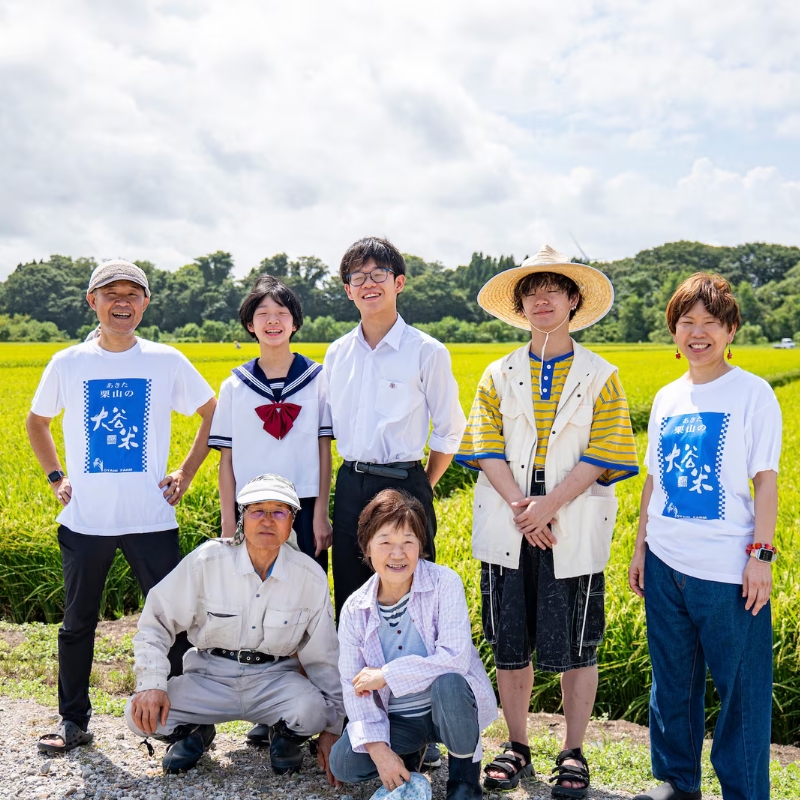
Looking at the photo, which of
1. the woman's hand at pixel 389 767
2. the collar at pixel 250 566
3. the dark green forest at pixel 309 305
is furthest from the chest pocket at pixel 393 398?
the dark green forest at pixel 309 305

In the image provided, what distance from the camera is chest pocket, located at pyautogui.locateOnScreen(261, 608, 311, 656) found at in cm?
322

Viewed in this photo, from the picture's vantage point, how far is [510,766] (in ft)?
9.87

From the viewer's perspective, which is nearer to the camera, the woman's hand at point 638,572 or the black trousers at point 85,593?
the woman's hand at point 638,572

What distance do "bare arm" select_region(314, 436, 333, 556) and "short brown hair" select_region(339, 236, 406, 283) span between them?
31.2 inches

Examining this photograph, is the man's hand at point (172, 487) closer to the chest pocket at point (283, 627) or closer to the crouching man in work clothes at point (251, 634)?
the crouching man in work clothes at point (251, 634)

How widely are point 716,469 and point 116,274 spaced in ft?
8.62

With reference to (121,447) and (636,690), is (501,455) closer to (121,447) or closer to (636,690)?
(121,447)

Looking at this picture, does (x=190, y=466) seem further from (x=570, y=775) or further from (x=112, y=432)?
(x=570, y=775)

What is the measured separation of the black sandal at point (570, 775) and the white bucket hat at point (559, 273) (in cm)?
178

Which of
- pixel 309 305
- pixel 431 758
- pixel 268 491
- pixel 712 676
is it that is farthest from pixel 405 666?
pixel 309 305

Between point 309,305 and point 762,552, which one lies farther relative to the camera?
point 309,305

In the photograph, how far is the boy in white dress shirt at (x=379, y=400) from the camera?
3.29m

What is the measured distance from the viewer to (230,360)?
23.3 meters

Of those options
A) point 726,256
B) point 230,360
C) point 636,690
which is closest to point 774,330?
point 726,256
